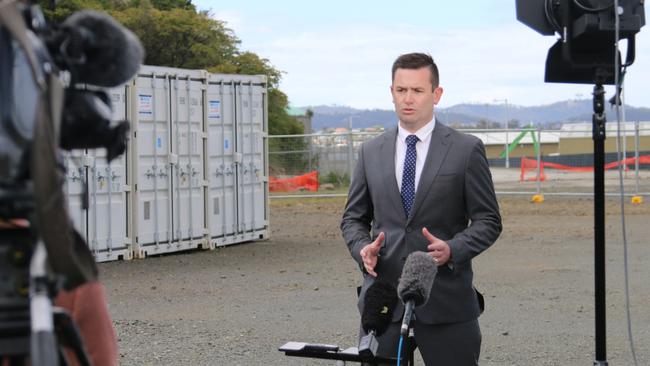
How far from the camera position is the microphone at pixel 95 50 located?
2.46 meters

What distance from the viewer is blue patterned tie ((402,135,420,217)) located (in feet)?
16.9

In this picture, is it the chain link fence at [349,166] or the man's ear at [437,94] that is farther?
the chain link fence at [349,166]

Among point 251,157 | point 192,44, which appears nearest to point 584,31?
point 251,157

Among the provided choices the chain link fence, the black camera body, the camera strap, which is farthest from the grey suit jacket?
the chain link fence

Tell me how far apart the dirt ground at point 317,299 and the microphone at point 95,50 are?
689 centimetres

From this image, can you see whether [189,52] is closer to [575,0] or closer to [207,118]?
[207,118]

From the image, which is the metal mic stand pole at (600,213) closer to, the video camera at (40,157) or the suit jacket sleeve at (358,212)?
the suit jacket sleeve at (358,212)

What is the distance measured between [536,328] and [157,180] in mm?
7757

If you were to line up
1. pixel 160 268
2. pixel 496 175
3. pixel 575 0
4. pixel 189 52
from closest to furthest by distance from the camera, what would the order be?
pixel 575 0 < pixel 160 268 < pixel 496 175 < pixel 189 52

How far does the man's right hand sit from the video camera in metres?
2.60

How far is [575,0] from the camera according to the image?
635cm

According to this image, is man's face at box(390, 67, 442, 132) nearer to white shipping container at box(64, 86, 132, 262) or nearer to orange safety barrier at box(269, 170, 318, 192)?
white shipping container at box(64, 86, 132, 262)

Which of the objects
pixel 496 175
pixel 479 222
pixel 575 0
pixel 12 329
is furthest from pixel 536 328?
pixel 496 175

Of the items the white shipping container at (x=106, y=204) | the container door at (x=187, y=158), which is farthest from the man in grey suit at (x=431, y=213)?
the container door at (x=187, y=158)
